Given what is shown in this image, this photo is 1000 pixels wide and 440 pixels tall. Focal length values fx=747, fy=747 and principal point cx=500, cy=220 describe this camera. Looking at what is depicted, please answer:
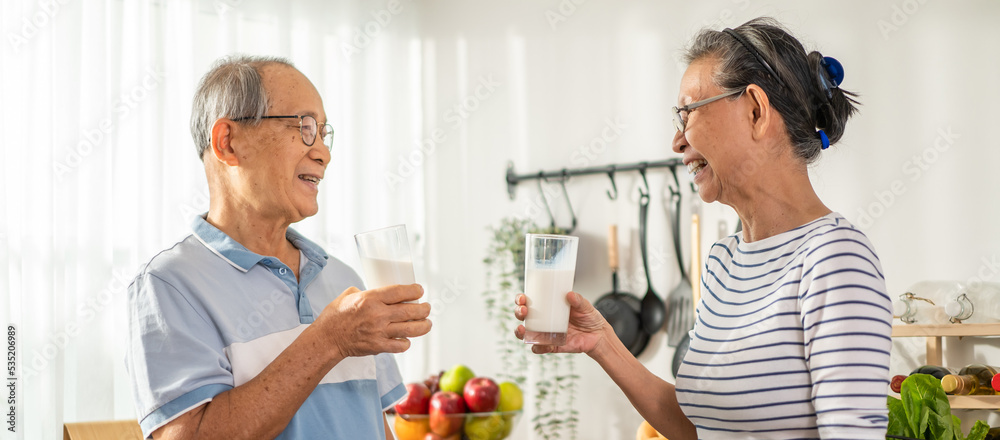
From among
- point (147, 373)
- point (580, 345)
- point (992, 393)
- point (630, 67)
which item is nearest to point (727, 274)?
point (580, 345)

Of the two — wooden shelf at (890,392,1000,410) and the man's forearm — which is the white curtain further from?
wooden shelf at (890,392,1000,410)

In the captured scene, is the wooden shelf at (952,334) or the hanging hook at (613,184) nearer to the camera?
the wooden shelf at (952,334)

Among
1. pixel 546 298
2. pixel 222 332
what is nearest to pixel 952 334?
pixel 546 298

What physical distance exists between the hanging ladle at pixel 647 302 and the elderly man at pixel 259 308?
4.69 feet

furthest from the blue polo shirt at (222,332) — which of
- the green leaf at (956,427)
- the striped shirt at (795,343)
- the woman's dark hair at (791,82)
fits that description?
the green leaf at (956,427)

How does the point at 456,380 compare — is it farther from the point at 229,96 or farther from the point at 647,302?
the point at 229,96

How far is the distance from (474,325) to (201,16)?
5.67 feet

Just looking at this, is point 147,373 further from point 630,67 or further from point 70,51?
point 630,67

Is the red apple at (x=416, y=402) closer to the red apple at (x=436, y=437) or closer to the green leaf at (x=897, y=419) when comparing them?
the red apple at (x=436, y=437)

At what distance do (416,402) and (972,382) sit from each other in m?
1.62

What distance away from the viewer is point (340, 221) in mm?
3217

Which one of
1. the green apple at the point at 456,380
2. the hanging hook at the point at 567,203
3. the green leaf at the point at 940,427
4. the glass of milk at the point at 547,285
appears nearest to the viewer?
the glass of milk at the point at 547,285

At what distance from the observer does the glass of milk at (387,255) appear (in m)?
1.15

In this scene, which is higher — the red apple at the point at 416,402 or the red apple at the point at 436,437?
the red apple at the point at 416,402
